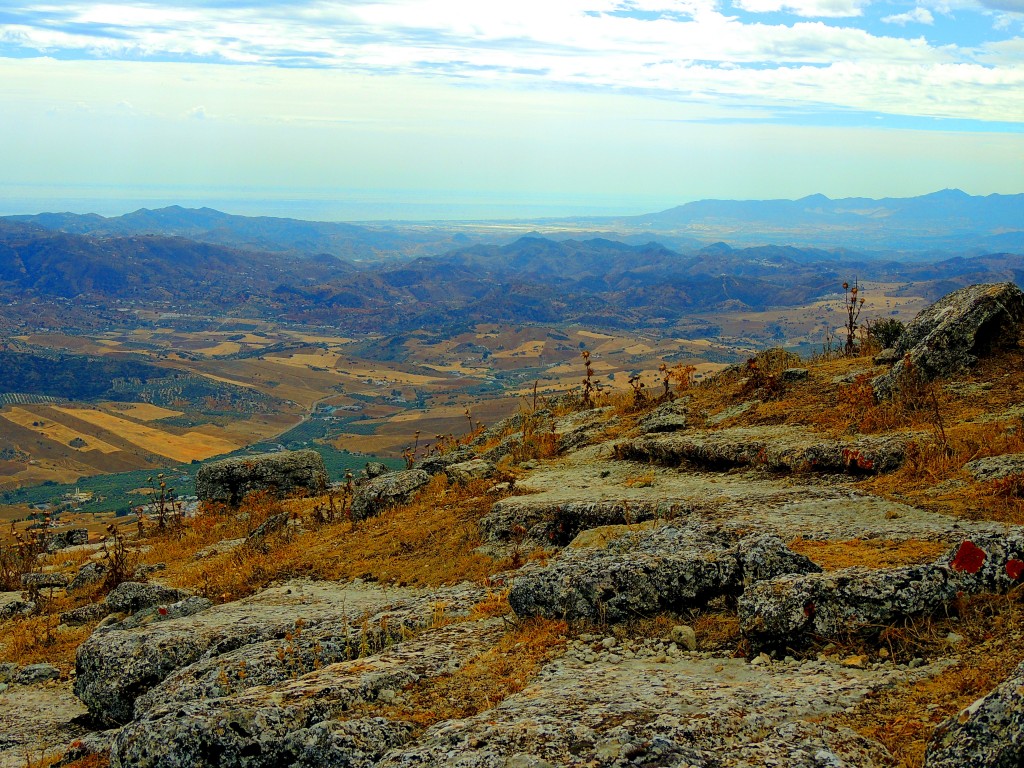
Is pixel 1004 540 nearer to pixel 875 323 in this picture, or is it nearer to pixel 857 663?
pixel 857 663

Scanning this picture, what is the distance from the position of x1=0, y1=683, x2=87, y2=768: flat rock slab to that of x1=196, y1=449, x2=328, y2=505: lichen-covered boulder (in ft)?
39.6

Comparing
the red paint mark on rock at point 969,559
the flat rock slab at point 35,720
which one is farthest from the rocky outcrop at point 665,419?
the flat rock slab at point 35,720

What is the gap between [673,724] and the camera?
17.1 ft

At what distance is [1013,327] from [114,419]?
575ft

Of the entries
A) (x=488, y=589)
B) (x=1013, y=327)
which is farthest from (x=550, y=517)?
(x=1013, y=327)

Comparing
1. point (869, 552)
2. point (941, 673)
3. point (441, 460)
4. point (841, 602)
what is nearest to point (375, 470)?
point (441, 460)

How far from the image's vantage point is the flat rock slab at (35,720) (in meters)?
8.71

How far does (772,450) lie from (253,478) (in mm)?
15914

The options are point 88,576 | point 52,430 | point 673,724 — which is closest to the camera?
point 673,724

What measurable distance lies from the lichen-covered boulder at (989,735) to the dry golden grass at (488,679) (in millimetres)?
3238

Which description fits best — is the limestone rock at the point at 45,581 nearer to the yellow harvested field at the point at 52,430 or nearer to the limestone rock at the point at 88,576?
the limestone rock at the point at 88,576

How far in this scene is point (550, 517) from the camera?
12.1m

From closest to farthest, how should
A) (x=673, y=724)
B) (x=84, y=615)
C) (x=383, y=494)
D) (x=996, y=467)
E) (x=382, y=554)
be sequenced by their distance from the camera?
(x=673, y=724) < (x=996, y=467) < (x=382, y=554) < (x=84, y=615) < (x=383, y=494)

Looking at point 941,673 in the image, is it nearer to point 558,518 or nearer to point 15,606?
point 558,518
